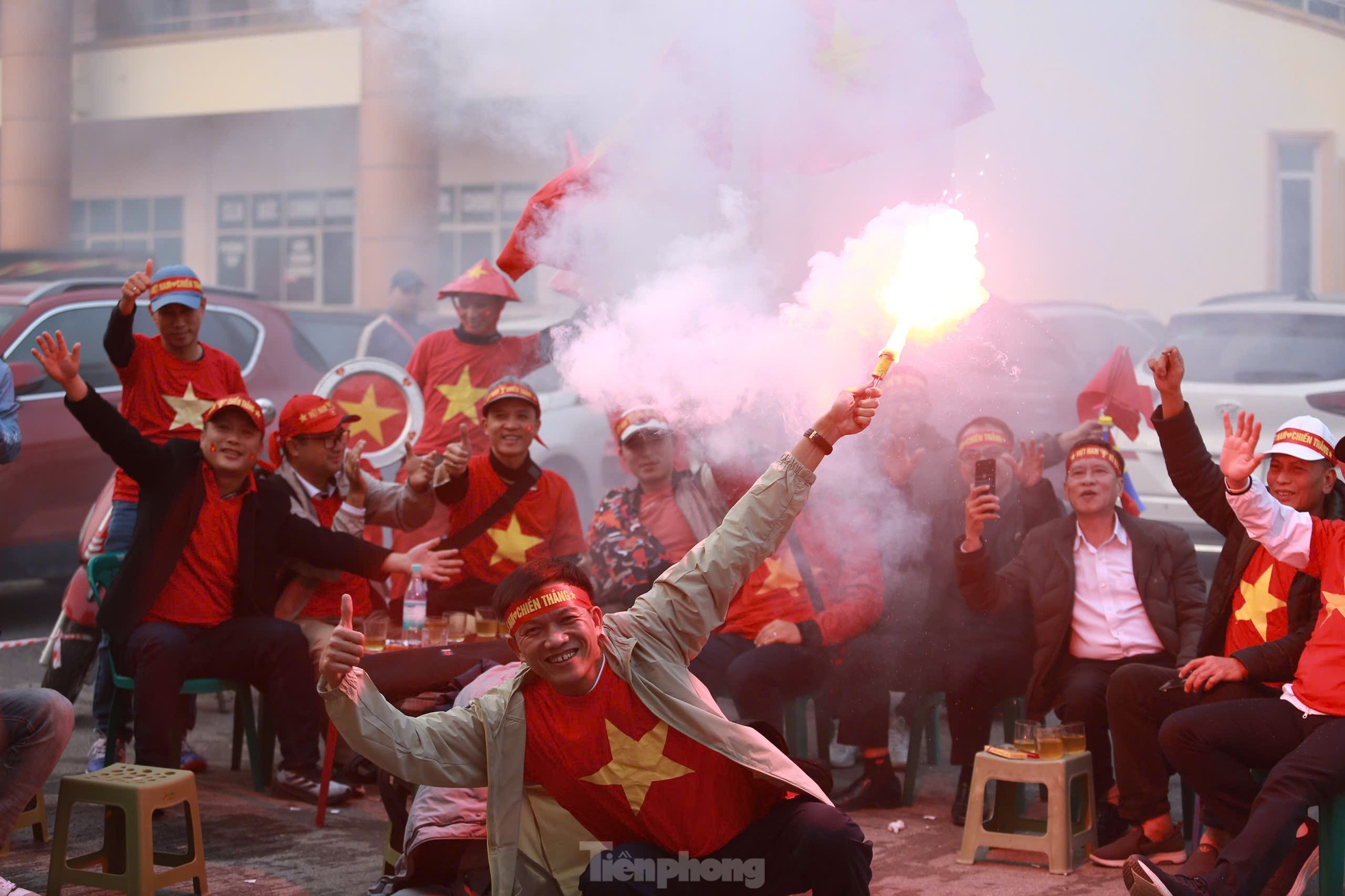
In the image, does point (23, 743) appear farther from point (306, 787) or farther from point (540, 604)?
point (540, 604)

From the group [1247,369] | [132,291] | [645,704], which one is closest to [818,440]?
[645,704]

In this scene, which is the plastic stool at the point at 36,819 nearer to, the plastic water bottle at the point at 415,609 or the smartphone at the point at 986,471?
the plastic water bottle at the point at 415,609

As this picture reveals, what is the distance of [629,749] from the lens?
3229 mm

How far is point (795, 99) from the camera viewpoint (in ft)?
17.8

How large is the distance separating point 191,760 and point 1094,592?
352 centimetres

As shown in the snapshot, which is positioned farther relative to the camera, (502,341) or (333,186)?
(333,186)

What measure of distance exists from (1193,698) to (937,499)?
54.5 inches

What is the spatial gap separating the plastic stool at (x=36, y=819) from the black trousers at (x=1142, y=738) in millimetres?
3462

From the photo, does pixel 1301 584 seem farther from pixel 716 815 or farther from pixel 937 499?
pixel 716 815

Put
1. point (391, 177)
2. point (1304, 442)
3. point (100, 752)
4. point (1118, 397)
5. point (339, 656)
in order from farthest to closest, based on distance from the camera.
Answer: point (391, 177)
point (1118, 397)
point (100, 752)
point (1304, 442)
point (339, 656)

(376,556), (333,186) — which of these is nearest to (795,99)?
(376,556)

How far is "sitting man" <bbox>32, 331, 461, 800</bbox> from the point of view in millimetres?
5070

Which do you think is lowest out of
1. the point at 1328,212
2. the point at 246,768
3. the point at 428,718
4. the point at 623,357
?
the point at 246,768

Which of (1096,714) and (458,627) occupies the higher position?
(458,627)
